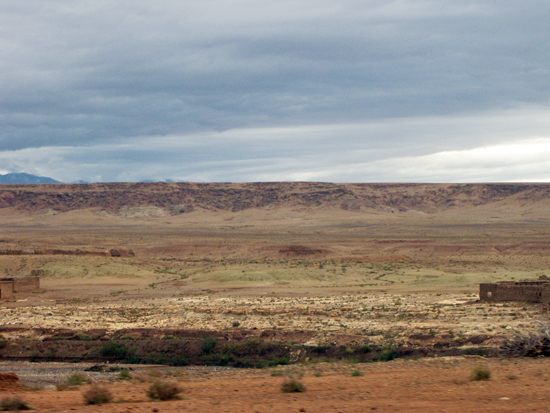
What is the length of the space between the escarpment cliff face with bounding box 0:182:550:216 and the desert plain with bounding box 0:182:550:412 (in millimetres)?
49838

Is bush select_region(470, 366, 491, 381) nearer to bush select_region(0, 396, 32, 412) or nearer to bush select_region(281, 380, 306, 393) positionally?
bush select_region(281, 380, 306, 393)

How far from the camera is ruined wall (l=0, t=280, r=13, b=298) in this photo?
42.5m

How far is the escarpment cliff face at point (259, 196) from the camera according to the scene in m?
164

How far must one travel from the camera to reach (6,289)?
1695 inches

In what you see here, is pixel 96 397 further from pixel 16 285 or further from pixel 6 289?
pixel 16 285

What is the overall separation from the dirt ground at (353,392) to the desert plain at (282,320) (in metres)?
0.05

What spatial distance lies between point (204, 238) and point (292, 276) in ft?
156

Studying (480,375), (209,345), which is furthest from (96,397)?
(209,345)

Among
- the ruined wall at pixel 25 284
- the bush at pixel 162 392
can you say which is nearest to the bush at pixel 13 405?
the bush at pixel 162 392

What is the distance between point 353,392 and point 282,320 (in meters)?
19.0

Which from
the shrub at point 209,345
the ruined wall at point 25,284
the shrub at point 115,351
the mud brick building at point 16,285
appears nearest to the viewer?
the shrub at point 209,345

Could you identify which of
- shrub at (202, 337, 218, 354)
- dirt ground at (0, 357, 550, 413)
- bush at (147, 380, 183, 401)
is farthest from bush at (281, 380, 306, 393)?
shrub at (202, 337, 218, 354)

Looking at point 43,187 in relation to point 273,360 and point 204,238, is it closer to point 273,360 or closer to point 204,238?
point 204,238

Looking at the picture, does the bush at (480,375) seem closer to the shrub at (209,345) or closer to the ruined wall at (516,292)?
the shrub at (209,345)
